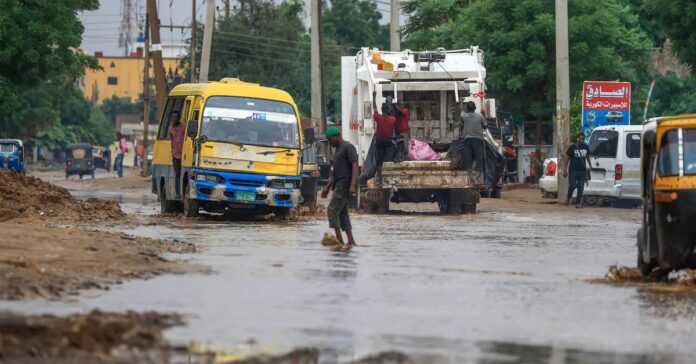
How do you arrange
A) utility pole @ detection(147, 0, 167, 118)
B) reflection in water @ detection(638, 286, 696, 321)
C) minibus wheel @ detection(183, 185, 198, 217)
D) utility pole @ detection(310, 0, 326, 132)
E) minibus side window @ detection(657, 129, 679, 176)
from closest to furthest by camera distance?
reflection in water @ detection(638, 286, 696, 321) < minibus side window @ detection(657, 129, 679, 176) < minibus wheel @ detection(183, 185, 198, 217) < utility pole @ detection(147, 0, 167, 118) < utility pole @ detection(310, 0, 326, 132)

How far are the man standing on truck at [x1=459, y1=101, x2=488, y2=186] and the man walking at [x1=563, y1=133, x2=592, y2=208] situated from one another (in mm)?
4197

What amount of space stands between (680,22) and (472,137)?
6.42 metres

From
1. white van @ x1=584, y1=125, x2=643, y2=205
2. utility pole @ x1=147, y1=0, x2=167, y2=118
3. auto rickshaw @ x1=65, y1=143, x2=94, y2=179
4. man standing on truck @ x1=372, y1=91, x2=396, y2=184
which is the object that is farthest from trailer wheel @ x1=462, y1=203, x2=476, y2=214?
auto rickshaw @ x1=65, y1=143, x2=94, y2=179

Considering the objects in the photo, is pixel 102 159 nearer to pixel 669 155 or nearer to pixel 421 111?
pixel 421 111

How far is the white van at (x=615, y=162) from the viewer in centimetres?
A: 3259

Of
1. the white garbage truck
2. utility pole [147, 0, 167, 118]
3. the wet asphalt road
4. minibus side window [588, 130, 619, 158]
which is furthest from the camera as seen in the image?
utility pole [147, 0, 167, 118]

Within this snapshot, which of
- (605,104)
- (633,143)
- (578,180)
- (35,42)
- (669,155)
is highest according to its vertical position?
(35,42)

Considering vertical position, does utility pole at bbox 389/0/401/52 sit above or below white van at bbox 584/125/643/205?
above

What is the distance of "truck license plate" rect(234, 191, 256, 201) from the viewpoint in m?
26.3

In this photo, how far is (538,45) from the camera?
45438mm

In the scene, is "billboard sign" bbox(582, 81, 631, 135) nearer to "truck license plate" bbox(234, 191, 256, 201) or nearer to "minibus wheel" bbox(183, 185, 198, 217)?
"truck license plate" bbox(234, 191, 256, 201)

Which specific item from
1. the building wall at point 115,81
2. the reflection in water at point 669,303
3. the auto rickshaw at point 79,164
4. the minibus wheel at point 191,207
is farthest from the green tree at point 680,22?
the building wall at point 115,81

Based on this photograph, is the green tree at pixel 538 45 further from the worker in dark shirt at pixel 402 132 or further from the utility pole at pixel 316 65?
the worker in dark shirt at pixel 402 132

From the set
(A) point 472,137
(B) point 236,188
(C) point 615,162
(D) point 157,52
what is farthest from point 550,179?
(D) point 157,52
